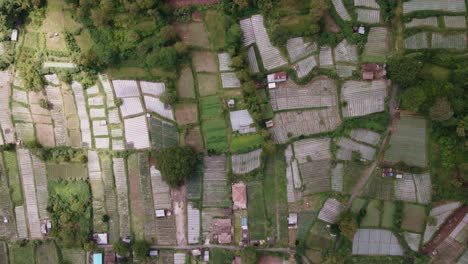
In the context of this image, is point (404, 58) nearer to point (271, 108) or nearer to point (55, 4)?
point (271, 108)

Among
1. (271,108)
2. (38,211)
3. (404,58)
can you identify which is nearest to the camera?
(404,58)

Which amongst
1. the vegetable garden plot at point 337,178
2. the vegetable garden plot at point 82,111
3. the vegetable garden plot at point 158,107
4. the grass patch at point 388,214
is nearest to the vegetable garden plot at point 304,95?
the vegetable garden plot at point 337,178

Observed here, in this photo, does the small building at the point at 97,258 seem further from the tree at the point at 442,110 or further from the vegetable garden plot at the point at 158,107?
the tree at the point at 442,110

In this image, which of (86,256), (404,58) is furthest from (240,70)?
(86,256)

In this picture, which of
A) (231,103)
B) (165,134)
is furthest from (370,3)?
(165,134)

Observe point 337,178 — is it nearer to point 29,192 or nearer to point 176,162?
point 176,162
